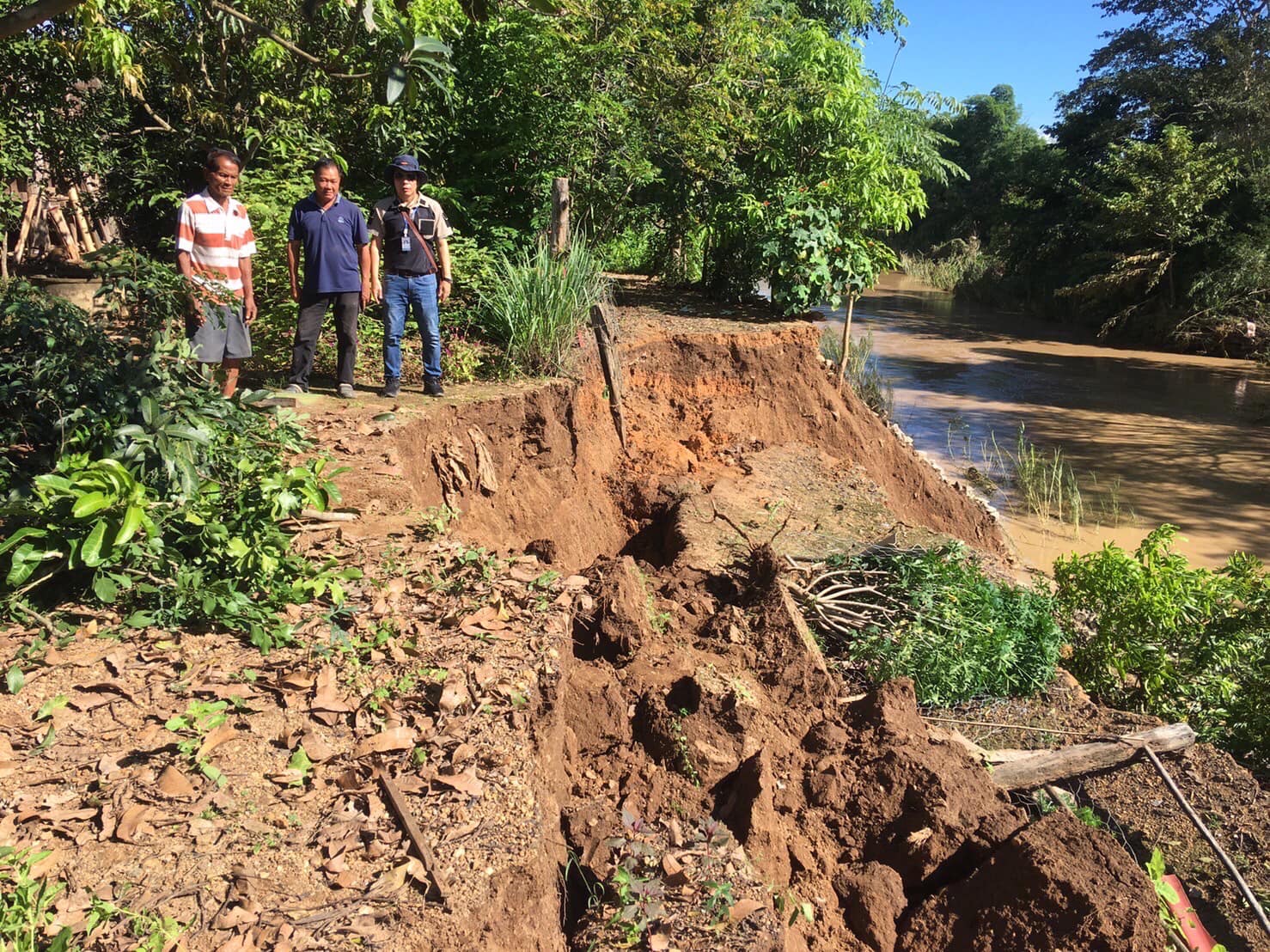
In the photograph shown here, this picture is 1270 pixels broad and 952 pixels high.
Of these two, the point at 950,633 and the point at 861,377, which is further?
the point at 861,377

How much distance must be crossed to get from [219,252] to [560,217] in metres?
3.41

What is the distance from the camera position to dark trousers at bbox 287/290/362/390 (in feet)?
19.6

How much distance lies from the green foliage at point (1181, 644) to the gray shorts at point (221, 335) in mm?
5591

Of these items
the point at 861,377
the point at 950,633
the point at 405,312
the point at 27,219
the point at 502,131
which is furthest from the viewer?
the point at 861,377

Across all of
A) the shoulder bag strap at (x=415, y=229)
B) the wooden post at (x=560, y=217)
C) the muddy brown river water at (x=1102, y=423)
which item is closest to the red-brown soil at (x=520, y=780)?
the shoulder bag strap at (x=415, y=229)

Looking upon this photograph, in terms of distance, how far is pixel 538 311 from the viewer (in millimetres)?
7074

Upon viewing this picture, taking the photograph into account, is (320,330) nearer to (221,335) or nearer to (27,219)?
(221,335)

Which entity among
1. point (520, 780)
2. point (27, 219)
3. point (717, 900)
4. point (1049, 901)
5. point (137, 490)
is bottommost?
point (1049, 901)

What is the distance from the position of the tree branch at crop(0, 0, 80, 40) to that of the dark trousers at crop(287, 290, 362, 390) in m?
3.50

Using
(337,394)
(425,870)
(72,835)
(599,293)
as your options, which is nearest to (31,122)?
(337,394)

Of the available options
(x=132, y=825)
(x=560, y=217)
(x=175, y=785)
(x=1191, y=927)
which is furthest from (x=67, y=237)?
(x=1191, y=927)

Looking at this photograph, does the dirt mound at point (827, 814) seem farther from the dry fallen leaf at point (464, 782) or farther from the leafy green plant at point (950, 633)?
the leafy green plant at point (950, 633)

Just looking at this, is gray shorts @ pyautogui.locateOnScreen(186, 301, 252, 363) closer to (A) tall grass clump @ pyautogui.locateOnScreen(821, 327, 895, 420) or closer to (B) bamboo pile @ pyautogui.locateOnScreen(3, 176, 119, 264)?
(B) bamboo pile @ pyautogui.locateOnScreen(3, 176, 119, 264)

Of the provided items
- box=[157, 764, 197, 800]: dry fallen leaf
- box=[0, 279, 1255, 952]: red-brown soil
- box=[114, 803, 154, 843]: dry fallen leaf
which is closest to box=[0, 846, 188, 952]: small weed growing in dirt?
box=[0, 279, 1255, 952]: red-brown soil
